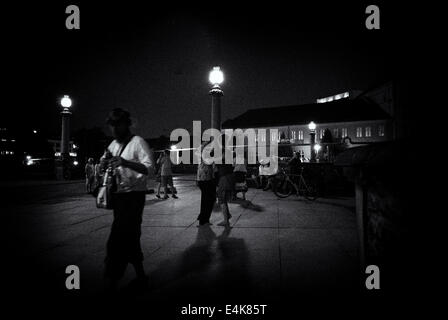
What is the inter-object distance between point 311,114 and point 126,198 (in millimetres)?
53796

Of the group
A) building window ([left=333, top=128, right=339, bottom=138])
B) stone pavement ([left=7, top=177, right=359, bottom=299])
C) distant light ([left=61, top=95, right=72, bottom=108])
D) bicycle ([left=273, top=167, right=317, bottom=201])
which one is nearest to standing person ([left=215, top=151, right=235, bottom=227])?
stone pavement ([left=7, top=177, right=359, bottom=299])

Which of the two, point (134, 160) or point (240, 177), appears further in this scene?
point (240, 177)

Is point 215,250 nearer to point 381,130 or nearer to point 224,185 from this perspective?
point 224,185

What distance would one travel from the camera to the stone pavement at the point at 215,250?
307cm

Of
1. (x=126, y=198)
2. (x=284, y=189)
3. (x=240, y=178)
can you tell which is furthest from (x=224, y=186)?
(x=284, y=189)

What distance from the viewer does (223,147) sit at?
6.12 metres

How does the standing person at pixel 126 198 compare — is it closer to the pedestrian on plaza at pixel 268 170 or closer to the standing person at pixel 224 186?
the standing person at pixel 224 186

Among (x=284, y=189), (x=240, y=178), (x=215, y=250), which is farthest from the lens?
(x=284, y=189)

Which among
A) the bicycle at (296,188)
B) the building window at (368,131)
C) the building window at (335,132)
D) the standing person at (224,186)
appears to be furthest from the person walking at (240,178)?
the building window at (368,131)

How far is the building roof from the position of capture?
47.7 meters

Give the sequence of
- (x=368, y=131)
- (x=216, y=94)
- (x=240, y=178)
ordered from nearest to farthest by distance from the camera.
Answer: (x=216, y=94) → (x=240, y=178) → (x=368, y=131)

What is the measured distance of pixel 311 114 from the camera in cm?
5288
